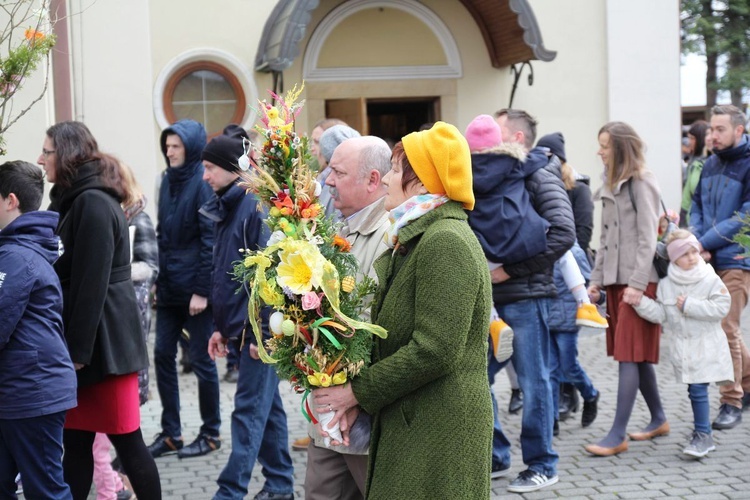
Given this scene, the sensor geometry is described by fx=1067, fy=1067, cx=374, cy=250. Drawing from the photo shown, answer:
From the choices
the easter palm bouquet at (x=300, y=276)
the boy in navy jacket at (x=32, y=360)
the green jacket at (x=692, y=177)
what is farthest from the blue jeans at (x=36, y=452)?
the green jacket at (x=692, y=177)

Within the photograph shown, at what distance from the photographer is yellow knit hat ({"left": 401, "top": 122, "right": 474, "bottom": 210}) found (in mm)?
3484

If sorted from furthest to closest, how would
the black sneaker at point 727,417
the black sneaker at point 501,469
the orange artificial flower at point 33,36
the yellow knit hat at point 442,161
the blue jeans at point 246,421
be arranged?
the black sneaker at point 727,417
the black sneaker at point 501,469
the blue jeans at point 246,421
the orange artificial flower at point 33,36
the yellow knit hat at point 442,161

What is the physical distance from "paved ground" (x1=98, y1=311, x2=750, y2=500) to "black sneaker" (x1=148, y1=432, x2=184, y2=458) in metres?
0.08

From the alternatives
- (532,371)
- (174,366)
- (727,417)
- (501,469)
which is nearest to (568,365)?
(727,417)

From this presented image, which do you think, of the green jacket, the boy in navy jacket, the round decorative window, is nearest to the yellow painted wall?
the round decorative window

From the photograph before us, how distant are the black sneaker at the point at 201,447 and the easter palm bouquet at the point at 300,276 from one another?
3.51 meters

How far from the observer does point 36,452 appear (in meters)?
4.41

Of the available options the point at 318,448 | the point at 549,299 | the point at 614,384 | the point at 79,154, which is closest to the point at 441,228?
the point at 318,448

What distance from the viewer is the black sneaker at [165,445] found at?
274 inches

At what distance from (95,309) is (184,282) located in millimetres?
2099

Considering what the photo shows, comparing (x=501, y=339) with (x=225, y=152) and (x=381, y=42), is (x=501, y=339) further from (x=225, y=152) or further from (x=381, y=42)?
(x=381, y=42)

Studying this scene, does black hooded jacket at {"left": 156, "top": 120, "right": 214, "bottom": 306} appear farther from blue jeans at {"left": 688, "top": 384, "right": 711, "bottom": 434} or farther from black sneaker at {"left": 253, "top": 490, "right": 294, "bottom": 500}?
blue jeans at {"left": 688, "top": 384, "right": 711, "bottom": 434}

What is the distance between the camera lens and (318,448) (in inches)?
162

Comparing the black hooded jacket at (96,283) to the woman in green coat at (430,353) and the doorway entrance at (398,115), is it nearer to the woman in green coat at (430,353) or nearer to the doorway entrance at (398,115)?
the woman in green coat at (430,353)
